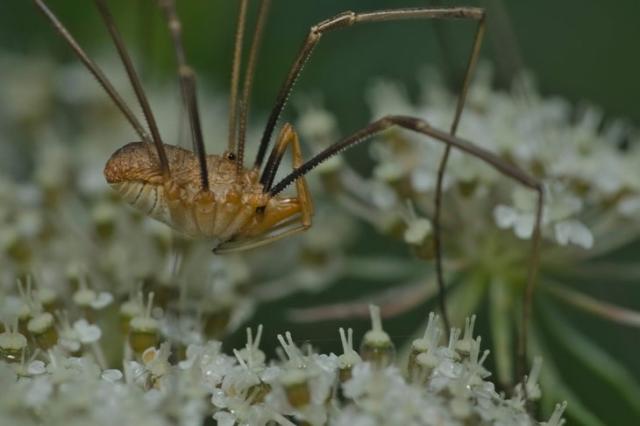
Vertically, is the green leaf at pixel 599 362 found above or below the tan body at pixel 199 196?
below

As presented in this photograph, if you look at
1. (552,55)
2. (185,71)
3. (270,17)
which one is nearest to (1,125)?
(270,17)

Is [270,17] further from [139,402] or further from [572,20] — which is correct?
[139,402]

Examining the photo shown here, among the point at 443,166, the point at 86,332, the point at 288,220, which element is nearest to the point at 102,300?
the point at 86,332

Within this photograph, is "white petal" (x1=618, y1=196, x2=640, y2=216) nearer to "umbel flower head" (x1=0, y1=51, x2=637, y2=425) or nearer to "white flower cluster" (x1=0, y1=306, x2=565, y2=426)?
"umbel flower head" (x1=0, y1=51, x2=637, y2=425)

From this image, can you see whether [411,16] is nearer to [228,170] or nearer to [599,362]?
[228,170]

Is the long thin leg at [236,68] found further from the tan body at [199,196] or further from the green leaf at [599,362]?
the green leaf at [599,362]

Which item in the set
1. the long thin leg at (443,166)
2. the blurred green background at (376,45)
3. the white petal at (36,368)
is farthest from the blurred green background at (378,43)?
the white petal at (36,368)

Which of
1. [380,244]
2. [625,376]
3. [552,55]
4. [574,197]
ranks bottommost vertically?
[625,376]
